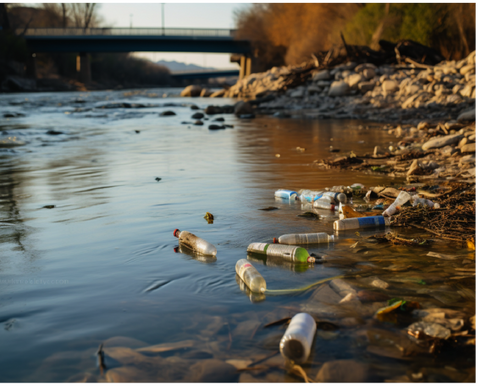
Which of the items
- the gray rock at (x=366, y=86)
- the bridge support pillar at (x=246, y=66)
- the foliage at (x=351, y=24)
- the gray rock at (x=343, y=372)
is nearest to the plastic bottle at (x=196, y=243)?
the gray rock at (x=343, y=372)

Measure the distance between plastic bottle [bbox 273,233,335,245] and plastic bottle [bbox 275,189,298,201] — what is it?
1.47 meters

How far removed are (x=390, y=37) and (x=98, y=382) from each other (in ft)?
102

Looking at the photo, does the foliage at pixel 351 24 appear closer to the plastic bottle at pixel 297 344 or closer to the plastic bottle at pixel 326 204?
the plastic bottle at pixel 326 204

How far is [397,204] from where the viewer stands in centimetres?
431

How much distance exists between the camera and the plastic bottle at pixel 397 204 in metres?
4.23

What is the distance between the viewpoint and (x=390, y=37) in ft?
95.9

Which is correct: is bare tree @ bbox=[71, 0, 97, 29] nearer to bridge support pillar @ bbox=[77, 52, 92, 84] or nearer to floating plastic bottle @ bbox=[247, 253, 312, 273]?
bridge support pillar @ bbox=[77, 52, 92, 84]

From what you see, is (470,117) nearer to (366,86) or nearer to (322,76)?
(366,86)

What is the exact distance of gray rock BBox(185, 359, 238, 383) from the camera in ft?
6.55

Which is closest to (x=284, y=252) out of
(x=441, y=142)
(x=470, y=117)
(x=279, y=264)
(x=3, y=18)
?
(x=279, y=264)

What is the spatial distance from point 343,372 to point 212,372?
0.57 meters

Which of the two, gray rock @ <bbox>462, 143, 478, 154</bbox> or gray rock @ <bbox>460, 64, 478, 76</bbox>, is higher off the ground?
gray rock @ <bbox>460, 64, 478, 76</bbox>

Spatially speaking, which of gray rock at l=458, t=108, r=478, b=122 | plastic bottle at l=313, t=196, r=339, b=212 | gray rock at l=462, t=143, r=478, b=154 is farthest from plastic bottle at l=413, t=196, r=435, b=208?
gray rock at l=458, t=108, r=478, b=122

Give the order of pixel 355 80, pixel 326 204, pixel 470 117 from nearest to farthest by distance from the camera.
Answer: pixel 326 204
pixel 470 117
pixel 355 80
